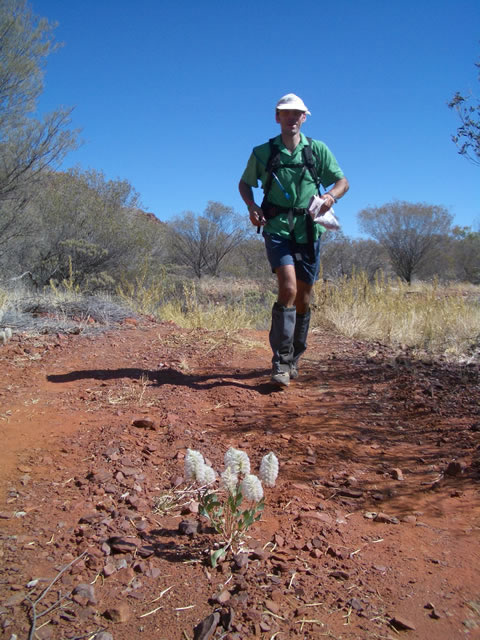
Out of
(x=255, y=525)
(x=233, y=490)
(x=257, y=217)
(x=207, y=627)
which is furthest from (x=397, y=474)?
(x=257, y=217)

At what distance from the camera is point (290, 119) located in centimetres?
342

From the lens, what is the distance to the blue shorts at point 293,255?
355 cm

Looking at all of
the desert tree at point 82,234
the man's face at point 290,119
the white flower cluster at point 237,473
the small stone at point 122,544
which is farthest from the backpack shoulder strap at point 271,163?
the desert tree at point 82,234

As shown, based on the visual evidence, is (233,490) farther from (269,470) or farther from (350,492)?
(350,492)

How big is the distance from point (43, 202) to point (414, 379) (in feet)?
30.1

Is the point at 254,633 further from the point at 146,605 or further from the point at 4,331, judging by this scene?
the point at 4,331

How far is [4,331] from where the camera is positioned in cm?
452

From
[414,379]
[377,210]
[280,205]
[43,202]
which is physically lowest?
[414,379]

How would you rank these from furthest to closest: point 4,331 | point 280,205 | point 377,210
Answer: point 377,210 < point 4,331 < point 280,205

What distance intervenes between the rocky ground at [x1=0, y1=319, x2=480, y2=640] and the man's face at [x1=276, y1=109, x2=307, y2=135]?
1853 mm

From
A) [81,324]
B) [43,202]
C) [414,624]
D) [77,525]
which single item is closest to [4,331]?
[81,324]

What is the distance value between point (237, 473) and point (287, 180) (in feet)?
7.78

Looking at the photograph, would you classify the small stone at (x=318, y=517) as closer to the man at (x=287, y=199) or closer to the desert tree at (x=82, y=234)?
the man at (x=287, y=199)

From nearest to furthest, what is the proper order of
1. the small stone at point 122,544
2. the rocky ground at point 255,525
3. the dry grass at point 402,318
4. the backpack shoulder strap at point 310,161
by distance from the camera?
the rocky ground at point 255,525, the small stone at point 122,544, the backpack shoulder strap at point 310,161, the dry grass at point 402,318
